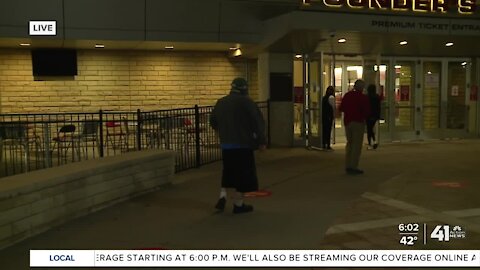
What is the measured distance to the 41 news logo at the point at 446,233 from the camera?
554 centimetres

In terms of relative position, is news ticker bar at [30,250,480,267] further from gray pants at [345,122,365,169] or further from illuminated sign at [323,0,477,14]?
illuminated sign at [323,0,477,14]

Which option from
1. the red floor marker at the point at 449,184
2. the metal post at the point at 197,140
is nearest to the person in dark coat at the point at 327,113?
the metal post at the point at 197,140

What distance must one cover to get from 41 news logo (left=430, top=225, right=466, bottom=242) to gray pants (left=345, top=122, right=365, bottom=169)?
4.21 metres

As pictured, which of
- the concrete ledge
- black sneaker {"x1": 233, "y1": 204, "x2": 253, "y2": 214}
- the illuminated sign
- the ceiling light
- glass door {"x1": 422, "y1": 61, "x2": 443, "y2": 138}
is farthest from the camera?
glass door {"x1": 422, "y1": 61, "x2": 443, "y2": 138}

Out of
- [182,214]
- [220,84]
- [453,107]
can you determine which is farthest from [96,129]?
[453,107]

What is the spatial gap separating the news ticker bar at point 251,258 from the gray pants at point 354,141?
546cm

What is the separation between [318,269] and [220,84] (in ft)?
41.4

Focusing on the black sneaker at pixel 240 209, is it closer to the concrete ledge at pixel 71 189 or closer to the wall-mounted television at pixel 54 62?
the concrete ledge at pixel 71 189

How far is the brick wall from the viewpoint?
15125mm

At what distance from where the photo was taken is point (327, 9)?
13.6 meters

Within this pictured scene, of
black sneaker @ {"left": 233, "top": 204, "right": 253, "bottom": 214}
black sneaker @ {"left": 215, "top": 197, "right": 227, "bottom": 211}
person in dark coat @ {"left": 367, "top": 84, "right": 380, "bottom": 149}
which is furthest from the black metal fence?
person in dark coat @ {"left": 367, "top": 84, "right": 380, "bottom": 149}

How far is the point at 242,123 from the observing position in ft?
23.0

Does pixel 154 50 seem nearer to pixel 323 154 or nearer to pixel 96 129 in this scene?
pixel 96 129

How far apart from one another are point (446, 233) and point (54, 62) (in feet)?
40.5
